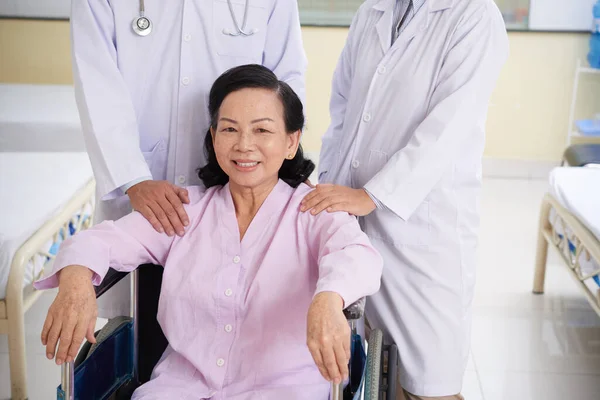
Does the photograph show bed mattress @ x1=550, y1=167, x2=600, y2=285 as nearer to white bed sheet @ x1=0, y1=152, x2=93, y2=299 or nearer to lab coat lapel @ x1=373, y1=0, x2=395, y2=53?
lab coat lapel @ x1=373, y1=0, x2=395, y2=53

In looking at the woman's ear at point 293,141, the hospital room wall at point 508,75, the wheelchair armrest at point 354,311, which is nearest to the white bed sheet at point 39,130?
the hospital room wall at point 508,75

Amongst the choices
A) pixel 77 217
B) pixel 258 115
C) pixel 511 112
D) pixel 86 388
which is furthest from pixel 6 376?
pixel 511 112

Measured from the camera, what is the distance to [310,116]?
5.18 m

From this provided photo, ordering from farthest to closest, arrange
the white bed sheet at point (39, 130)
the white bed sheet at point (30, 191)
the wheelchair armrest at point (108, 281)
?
the white bed sheet at point (39, 130) < the white bed sheet at point (30, 191) < the wheelchair armrest at point (108, 281)

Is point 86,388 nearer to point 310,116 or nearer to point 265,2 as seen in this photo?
point 265,2

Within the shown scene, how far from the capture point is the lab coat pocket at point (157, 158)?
5.86 ft

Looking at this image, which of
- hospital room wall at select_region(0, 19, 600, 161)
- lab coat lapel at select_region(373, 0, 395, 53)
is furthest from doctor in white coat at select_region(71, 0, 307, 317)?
hospital room wall at select_region(0, 19, 600, 161)

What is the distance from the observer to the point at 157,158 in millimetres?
1793

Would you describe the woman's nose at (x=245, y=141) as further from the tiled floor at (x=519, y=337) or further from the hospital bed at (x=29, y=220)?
the tiled floor at (x=519, y=337)

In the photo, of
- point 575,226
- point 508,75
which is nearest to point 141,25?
point 575,226

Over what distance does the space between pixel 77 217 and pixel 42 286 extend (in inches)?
64.3

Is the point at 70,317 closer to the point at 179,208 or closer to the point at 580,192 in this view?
the point at 179,208

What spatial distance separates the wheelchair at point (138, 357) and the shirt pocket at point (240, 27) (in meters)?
0.56

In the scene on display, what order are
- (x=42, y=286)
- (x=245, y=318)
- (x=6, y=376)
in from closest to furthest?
Answer: (x=42, y=286), (x=245, y=318), (x=6, y=376)
